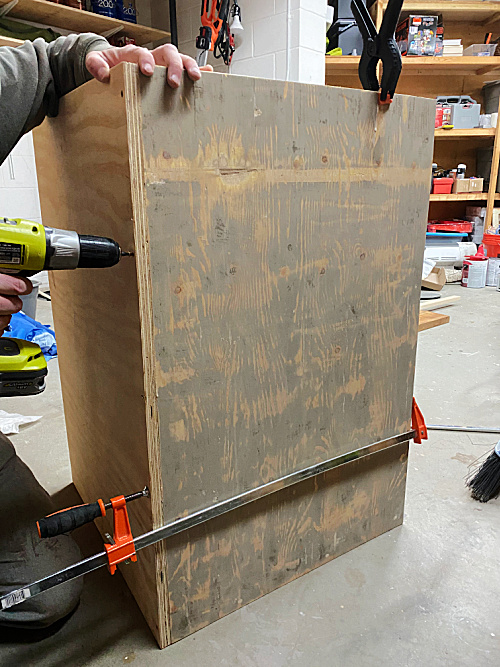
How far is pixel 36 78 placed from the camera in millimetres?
890

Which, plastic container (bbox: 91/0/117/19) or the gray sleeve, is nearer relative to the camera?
the gray sleeve

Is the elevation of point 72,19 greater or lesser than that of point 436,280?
greater

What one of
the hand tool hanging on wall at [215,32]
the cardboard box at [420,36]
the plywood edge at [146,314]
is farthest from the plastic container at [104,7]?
the plywood edge at [146,314]

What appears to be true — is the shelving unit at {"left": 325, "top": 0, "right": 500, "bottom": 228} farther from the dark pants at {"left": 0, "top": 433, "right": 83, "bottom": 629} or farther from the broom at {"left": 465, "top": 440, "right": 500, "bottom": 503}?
the dark pants at {"left": 0, "top": 433, "right": 83, "bottom": 629}

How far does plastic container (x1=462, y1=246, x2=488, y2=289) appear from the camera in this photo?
3.70 meters

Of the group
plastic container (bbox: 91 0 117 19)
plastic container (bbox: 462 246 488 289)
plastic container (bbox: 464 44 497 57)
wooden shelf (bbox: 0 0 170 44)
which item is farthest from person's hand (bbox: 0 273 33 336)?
plastic container (bbox: 464 44 497 57)

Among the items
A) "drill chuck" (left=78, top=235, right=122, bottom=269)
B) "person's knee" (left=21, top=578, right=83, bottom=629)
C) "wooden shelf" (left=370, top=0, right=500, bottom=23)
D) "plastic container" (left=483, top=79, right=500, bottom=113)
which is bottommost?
"person's knee" (left=21, top=578, right=83, bottom=629)

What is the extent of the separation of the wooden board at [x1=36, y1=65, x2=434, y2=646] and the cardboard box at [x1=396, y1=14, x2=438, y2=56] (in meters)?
3.43

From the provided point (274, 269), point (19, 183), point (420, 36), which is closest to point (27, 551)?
point (274, 269)

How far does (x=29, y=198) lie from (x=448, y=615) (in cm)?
354

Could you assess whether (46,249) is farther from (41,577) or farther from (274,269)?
(41,577)

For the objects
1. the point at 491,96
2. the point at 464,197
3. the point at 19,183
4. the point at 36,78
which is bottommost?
the point at 464,197

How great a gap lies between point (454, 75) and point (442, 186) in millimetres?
1077

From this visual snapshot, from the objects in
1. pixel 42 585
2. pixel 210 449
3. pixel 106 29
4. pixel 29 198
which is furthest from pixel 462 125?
pixel 42 585
